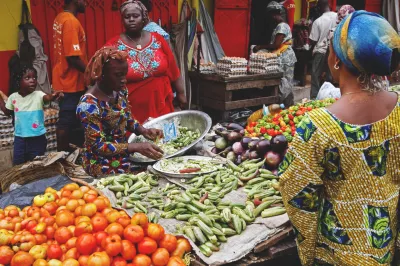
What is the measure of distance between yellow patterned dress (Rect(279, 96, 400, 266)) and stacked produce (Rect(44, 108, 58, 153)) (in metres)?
4.86

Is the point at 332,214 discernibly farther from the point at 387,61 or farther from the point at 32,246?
the point at 32,246

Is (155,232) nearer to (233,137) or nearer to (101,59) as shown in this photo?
(101,59)

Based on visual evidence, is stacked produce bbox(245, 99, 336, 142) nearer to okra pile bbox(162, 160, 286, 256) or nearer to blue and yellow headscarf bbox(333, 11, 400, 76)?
okra pile bbox(162, 160, 286, 256)

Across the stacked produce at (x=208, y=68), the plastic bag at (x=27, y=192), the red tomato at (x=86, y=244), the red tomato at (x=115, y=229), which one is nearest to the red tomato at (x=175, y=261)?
the red tomato at (x=115, y=229)

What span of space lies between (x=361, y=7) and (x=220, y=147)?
10576mm

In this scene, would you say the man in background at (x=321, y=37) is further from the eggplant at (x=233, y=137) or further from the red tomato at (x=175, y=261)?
the red tomato at (x=175, y=261)

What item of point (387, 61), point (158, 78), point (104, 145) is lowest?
point (104, 145)

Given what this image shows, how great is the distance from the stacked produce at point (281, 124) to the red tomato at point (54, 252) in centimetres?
241

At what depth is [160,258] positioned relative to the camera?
2.29 metres

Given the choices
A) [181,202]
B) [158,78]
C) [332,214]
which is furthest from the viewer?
[158,78]

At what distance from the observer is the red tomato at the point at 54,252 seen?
231 cm

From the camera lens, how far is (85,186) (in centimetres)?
304

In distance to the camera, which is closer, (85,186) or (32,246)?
(32,246)

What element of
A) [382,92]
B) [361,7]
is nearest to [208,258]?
[382,92]
